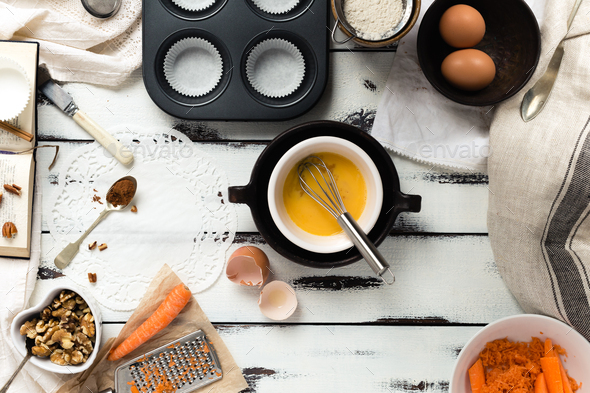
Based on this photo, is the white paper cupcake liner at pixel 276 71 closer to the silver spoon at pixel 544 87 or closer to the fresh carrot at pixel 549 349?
the silver spoon at pixel 544 87

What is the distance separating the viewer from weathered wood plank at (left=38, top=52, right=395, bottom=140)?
837 millimetres

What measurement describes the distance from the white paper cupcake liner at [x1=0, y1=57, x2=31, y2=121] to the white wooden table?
0.18ft

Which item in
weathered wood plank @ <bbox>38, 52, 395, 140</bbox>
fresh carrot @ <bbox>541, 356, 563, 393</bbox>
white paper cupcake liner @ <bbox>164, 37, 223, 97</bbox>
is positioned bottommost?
fresh carrot @ <bbox>541, 356, 563, 393</bbox>

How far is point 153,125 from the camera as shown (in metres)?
0.85

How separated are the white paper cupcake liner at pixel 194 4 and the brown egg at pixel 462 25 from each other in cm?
47

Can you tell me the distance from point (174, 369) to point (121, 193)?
1.26ft

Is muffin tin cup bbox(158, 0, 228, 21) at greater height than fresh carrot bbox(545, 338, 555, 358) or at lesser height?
greater

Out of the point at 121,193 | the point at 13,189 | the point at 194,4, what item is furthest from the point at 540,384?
Result: the point at 13,189

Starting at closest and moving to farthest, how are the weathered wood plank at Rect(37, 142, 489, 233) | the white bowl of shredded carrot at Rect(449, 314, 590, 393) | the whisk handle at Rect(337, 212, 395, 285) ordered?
the whisk handle at Rect(337, 212, 395, 285) < the white bowl of shredded carrot at Rect(449, 314, 590, 393) < the weathered wood plank at Rect(37, 142, 489, 233)

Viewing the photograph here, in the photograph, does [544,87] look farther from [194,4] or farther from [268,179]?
[194,4]

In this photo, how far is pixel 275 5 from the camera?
82 cm

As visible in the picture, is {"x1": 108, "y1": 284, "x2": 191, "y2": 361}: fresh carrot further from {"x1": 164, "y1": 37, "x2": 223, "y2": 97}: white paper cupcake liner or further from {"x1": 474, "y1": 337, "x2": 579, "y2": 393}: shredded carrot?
{"x1": 474, "y1": 337, "x2": 579, "y2": 393}: shredded carrot

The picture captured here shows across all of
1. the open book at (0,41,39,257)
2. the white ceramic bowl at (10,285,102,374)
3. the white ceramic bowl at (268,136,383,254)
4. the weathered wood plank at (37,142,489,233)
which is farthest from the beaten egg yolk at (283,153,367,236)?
the open book at (0,41,39,257)

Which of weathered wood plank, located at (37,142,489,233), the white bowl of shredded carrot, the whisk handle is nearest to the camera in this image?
the whisk handle
